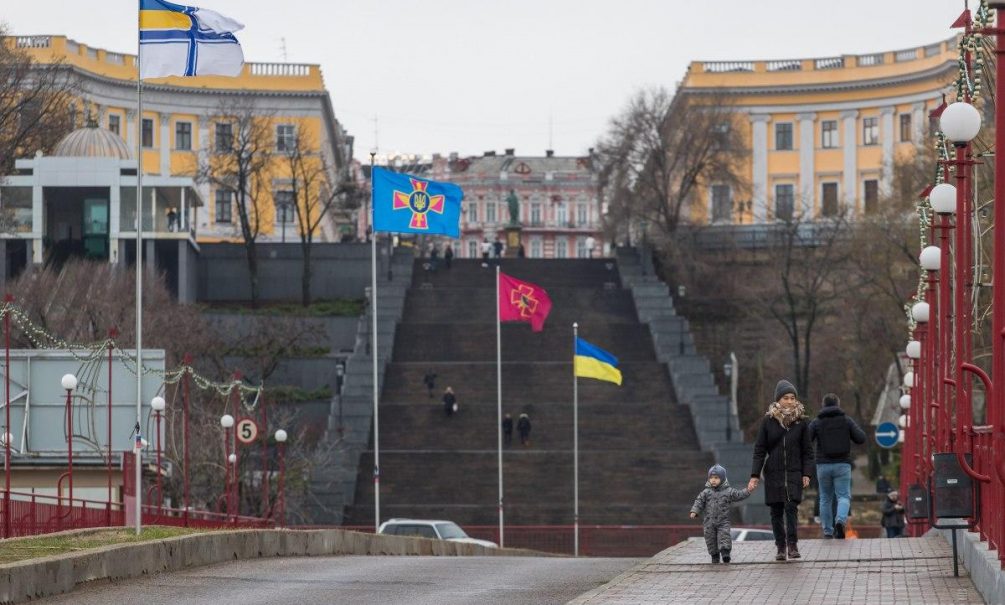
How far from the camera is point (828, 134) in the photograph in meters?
131

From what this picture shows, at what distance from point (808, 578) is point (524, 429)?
5244cm

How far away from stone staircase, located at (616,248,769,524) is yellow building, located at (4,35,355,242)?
26.3 metres

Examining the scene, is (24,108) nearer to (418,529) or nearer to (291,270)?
(291,270)

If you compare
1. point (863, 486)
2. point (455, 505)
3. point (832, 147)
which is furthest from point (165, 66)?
point (832, 147)

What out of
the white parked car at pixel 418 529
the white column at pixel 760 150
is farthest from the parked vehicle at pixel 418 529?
the white column at pixel 760 150

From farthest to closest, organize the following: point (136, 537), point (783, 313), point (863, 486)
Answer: point (783, 313) → point (863, 486) → point (136, 537)

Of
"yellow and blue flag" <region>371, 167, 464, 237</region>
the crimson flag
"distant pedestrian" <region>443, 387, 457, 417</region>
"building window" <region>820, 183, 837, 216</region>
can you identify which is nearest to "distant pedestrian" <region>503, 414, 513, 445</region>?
"distant pedestrian" <region>443, 387, 457, 417</region>

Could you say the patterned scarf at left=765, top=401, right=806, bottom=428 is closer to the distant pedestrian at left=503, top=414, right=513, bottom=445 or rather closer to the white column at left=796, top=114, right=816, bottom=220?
the distant pedestrian at left=503, top=414, right=513, bottom=445

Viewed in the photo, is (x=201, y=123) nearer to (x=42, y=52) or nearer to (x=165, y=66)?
(x=42, y=52)

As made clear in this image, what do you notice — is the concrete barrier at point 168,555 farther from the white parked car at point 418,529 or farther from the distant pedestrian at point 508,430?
the distant pedestrian at point 508,430

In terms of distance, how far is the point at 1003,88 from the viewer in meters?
16.3

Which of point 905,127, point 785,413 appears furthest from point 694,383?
point 785,413

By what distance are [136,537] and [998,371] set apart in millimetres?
12430

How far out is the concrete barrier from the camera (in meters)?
20.7
